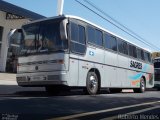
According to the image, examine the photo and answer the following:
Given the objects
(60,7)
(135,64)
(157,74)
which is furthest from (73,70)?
(157,74)

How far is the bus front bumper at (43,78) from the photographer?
11.1 m

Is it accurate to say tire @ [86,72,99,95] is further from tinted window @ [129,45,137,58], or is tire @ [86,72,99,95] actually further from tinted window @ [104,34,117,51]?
tinted window @ [129,45,137,58]

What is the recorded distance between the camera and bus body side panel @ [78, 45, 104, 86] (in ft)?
40.0

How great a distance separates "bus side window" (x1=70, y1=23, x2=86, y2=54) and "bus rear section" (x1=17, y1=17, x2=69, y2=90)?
48 cm

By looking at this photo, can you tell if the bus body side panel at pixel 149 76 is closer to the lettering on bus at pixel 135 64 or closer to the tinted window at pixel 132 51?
the lettering on bus at pixel 135 64

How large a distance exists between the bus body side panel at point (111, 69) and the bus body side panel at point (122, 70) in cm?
50

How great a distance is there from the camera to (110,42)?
1539 centimetres

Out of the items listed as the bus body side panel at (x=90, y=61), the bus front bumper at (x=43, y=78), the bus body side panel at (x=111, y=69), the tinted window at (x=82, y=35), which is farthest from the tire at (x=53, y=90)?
the tinted window at (x=82, y=35)

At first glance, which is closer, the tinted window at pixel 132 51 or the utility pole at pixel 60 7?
the tinted window at pixel 132 51

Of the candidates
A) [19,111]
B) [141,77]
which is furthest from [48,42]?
[141,77]

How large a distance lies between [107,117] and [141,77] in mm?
14066

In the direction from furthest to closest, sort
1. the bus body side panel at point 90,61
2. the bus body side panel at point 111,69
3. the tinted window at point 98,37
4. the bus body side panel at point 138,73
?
the bus body side panel at point 138,73 < the bus body side panel at point 111,69 < the tinted window at point 98,37 < the bus body side panel at point 90,61

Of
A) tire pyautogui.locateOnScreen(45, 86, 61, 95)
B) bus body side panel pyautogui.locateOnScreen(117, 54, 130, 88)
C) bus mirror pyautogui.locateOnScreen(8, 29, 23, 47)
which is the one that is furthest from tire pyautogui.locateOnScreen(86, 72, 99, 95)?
bus mirror pyautogui.locateOnScreen(8, 29, 23, 47)

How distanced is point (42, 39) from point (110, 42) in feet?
15.1
